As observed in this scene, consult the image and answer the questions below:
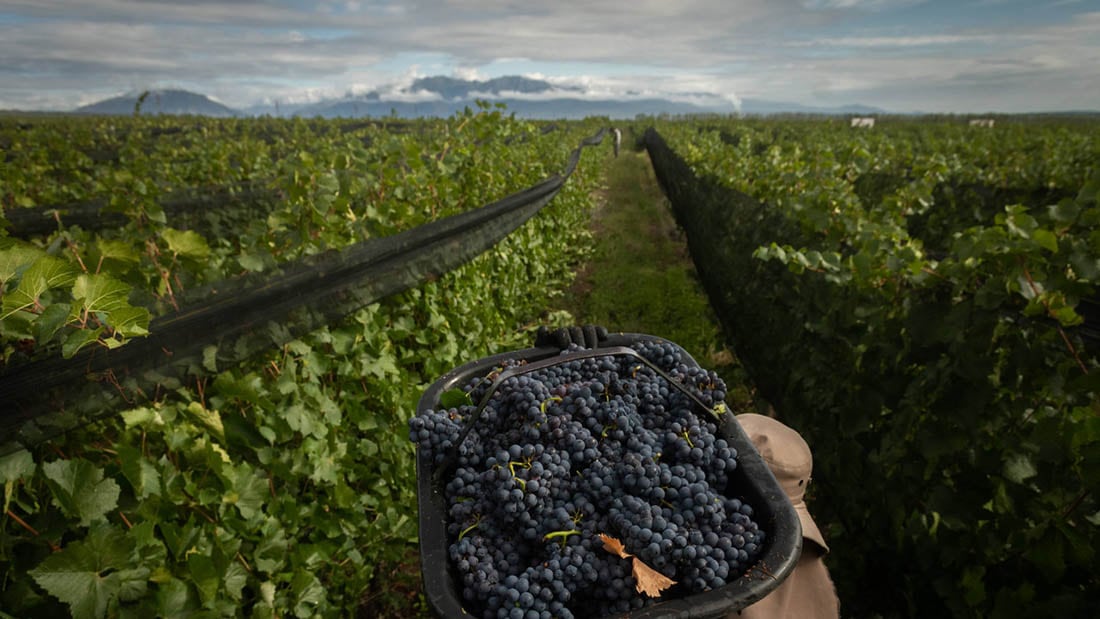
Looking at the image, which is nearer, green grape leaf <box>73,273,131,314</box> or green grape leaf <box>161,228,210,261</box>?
green grape leaf <box>73,273,131,314</box>

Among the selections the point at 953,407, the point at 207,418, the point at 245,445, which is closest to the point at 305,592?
the point at 245,445

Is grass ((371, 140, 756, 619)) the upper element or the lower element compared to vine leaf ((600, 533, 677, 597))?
lower

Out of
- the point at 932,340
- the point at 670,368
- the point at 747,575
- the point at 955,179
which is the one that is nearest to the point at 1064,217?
the point at 932,340

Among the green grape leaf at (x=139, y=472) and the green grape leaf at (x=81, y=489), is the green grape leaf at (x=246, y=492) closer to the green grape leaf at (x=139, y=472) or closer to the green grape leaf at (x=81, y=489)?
the green grape leaf at (x=139, y=472)

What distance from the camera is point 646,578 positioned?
1.06 metres

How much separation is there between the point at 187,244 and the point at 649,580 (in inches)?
95.1

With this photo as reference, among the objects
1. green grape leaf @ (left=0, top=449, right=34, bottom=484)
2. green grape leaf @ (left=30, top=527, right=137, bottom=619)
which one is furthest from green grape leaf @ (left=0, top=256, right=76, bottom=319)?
green grape leaf @ (left=30, top=527, right=137, bottom=619)

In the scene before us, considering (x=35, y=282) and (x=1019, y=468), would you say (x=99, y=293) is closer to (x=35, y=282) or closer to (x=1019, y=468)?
(x=35, y=282)

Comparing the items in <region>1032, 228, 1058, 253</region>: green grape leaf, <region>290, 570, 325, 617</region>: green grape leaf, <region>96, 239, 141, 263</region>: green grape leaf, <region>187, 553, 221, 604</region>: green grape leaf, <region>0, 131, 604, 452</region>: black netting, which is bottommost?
<region>290, 570, 325, 617</region>: green grape leaf

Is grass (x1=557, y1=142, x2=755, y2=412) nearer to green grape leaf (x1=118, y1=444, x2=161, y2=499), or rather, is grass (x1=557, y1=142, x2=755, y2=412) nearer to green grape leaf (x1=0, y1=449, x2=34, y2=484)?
green grape leaf (x1=118, y1=444, x2=161, y2=499)

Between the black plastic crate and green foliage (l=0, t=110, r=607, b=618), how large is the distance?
919mm

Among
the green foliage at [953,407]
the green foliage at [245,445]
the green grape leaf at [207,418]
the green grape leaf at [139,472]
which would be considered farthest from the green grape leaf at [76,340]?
the green foliage at [953,407]

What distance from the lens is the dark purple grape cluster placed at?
1.11 m

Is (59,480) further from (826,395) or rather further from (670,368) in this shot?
(826,395)
